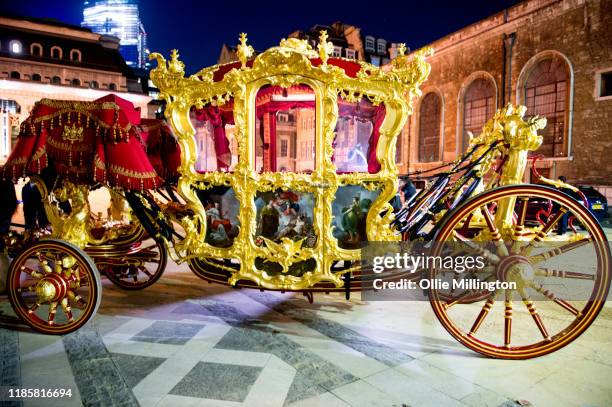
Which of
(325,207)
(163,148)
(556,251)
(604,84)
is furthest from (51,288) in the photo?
(604,84)

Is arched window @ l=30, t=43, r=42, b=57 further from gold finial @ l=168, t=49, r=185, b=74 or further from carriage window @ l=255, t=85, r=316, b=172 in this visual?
gold finial @ l=168, t=49, r=185, b=74

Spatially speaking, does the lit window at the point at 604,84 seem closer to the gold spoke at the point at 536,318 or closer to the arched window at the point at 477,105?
the arched window at the point at 477,105

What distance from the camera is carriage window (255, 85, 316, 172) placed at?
11.9ft

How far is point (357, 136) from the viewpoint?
3.90m

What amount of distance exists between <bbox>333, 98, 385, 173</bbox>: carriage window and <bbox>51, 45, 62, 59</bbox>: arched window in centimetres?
3092

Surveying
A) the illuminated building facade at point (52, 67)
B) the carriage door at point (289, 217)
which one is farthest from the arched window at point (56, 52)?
the carriage door at point (289, 217)

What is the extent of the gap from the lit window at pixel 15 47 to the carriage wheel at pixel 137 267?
28991 mm

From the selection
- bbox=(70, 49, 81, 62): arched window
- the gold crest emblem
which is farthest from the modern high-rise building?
the gold crest emblem

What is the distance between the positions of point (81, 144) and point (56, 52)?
30209mm

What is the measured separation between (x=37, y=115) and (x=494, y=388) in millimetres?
4261

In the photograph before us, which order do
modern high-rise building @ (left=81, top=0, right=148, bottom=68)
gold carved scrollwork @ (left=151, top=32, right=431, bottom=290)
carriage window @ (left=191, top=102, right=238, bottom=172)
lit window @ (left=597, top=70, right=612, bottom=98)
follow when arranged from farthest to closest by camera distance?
modern high-rise building @ (left=81, top=0, right=148, bottom=68) → lit window @ (left=597, top=70, right=612, bottom=98) → carriage window @ (left=191, top=102, right=238, bottom=172) → gold carved scrollwork @ (left=151, top=32, right=431, bottom=290)

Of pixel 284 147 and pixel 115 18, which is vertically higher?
pixel 115 18

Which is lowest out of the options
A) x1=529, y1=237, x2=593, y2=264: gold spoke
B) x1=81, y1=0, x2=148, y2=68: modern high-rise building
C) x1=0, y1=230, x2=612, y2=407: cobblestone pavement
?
x1=0, y1=230, x2=612, y2=407: cobblestone pavement

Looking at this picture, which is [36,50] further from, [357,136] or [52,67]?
[357,136]
